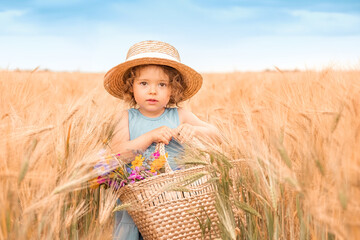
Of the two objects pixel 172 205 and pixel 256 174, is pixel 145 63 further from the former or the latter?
pixel 256 174

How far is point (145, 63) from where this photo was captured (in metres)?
2.00

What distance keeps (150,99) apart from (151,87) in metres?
0.08

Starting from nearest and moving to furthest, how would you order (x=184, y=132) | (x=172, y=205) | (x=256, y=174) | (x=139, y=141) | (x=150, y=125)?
1. (x=256, y=174)
2. (x=172, y=205)
3. (x=184, y=132)
4. (x=139, y=141)
5. (x=150, y=125)

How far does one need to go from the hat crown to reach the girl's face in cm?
10

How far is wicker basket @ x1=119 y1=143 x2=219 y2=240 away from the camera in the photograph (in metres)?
1.38

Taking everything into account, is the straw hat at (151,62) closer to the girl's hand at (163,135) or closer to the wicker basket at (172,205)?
the girl's hand at (163,135)

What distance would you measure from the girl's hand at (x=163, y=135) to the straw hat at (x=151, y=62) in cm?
41

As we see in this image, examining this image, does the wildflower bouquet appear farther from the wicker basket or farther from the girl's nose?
the girl's nose

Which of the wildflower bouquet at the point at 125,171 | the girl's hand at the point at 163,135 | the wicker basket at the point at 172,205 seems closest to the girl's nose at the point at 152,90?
the girl's hand at the point at 163,135

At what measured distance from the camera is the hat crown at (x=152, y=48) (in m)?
2.04

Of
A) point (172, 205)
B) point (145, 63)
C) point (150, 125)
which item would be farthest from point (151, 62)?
point (172, 205)

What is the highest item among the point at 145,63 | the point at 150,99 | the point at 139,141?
the point at 145,63

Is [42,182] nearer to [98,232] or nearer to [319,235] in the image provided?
[98,232]

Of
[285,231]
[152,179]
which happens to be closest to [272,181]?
[285,231]
